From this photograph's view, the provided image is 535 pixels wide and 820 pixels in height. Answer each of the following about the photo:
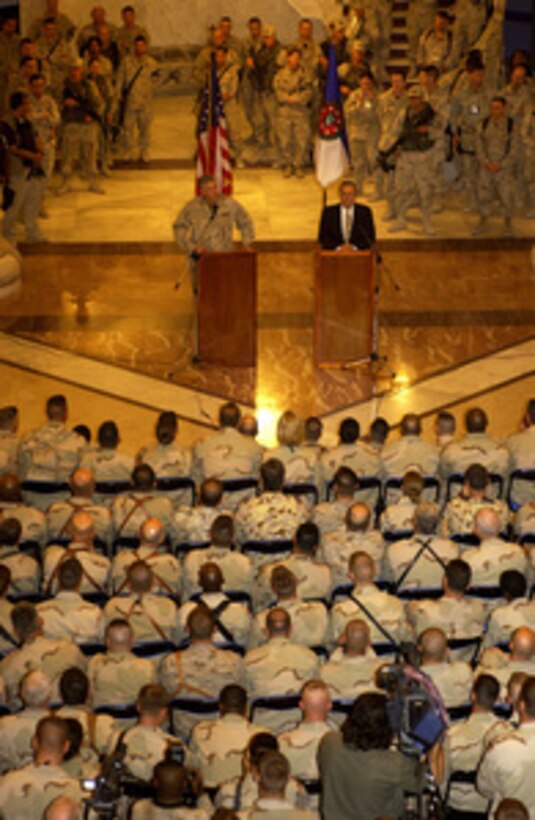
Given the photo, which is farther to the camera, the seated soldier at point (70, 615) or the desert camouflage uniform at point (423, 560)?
the desert camouflage uniform at point (423, 560)

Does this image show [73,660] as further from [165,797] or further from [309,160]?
[309,160]

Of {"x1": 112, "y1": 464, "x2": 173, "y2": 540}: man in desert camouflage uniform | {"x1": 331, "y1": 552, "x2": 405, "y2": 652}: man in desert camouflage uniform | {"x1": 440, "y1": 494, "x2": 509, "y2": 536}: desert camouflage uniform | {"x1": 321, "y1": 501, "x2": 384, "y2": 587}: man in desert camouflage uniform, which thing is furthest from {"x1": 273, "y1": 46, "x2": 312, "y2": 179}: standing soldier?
{"x1": 331, "y1": 552, "x2": 405, "y2": 652}: man in desert camouflage uniform

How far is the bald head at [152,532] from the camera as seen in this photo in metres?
8.66

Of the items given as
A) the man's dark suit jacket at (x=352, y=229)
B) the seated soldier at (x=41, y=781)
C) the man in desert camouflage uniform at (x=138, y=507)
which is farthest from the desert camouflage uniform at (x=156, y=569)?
the man's dark suit jacket at (x=352, y=229)

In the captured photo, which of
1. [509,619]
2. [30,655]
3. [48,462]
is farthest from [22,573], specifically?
[509,619]

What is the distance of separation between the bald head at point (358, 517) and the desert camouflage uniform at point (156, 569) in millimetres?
1005

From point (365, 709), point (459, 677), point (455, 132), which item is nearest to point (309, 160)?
point (455, 132)

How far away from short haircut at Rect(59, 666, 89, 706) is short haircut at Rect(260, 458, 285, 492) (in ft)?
8.23

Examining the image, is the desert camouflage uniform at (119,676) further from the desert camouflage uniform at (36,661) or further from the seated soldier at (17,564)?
the seated soldier at (17,564)

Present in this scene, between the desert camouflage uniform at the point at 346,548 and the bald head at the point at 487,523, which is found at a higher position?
the bald head at the point at 487,523

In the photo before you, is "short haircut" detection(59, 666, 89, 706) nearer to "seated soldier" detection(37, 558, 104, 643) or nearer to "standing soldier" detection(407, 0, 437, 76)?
"seated soldier" detection(37, 558, 104, 643)

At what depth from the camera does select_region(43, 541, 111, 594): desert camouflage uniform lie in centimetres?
862

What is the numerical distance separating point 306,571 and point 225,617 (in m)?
0.68

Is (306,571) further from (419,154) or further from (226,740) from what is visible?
(419,154)
